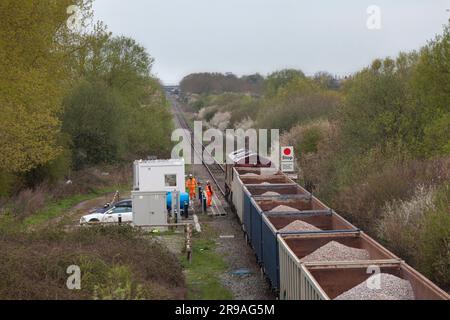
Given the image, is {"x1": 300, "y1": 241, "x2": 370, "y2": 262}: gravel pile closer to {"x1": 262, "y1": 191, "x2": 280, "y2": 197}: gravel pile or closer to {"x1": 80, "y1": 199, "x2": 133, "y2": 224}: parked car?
{"x1": 262, "y1": 191, "x2": 280, "y2": 197}: gravel pile

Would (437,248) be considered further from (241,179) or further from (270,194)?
(241,179)

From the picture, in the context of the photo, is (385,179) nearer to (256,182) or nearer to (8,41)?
(256,182)

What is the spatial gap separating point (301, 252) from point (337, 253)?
47.4 inches

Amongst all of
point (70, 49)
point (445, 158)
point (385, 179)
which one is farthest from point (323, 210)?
point (70, 49)

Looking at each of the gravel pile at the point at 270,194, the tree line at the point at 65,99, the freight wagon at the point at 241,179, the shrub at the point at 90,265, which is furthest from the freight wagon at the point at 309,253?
the tree line at the point at 65,99

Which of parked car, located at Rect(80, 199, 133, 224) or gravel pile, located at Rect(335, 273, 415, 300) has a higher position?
gravel pile, located at Rect(335, 273, 415, 300)

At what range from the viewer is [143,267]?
48.4ft

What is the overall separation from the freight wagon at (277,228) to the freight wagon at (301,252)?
177 mm

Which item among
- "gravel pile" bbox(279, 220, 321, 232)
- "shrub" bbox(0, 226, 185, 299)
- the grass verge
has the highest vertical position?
"gravel pile" bbox(279, 220, 321, 232)

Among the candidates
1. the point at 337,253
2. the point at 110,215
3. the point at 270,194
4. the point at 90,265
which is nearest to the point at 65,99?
the point at 110,215

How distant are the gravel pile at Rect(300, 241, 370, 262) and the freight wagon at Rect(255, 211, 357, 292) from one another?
0.89 m

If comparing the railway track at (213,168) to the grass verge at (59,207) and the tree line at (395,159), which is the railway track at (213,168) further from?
the grass verge at (59,207)

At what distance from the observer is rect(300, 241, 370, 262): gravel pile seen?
13.2 m

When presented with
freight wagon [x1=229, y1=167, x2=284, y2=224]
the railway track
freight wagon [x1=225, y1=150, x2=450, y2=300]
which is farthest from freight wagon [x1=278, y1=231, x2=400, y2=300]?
the railway track
